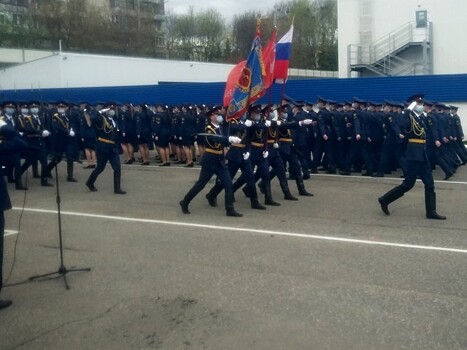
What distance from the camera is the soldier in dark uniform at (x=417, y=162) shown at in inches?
408

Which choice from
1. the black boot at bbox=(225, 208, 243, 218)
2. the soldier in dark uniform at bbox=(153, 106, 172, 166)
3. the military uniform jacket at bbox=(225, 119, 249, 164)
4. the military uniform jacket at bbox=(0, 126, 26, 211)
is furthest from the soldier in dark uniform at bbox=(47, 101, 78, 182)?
the military uniform jacket at bbox=(0, 126, 26, 211)

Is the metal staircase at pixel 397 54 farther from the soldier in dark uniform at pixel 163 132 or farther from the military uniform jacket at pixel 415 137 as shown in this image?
the military uniform jacket at pixel 415 137

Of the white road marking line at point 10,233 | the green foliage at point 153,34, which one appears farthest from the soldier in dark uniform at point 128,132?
the green foliage at point 153,34

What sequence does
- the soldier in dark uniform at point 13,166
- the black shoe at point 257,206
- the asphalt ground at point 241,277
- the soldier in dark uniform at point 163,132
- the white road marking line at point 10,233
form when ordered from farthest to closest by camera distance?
the soldier in dark uniform at point 163,132 < the soldier in dark uniform at point 13,166 < the black shoe at point 257,206 < the white road marking line at point 10,233 < the asphalt ground at point 241,277

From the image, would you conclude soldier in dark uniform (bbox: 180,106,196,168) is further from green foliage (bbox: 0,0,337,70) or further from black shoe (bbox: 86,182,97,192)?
green foliage (bbox: 0,0,337,70)

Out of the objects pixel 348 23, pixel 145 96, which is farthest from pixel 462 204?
pixel 348 23

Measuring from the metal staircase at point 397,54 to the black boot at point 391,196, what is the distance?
23793mm

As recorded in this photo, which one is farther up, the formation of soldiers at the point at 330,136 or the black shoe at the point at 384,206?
the formation of soldiers at the point at 330,136

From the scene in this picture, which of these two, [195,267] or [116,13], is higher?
[116,13]

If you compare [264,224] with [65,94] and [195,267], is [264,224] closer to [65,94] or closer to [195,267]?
[195,267]

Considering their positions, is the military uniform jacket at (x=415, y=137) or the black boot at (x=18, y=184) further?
the black boot at (x=18, y=184)

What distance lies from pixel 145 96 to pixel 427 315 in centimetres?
2235

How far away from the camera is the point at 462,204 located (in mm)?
11977

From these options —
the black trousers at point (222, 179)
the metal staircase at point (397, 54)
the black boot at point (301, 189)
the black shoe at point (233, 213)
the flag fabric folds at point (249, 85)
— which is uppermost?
the metal staircase at point (397, 54)
